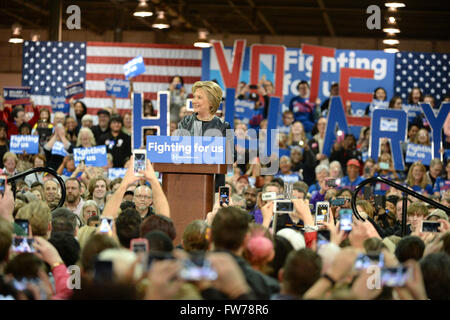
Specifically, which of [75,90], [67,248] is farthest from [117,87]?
[67,248]

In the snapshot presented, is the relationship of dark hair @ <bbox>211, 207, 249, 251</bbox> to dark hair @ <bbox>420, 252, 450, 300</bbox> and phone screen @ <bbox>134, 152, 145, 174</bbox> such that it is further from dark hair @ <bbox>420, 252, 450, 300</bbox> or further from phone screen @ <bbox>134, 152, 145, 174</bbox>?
phone screen @ <bbox>134, 152, 145, 174</bbox>

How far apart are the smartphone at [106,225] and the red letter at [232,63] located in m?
9.45

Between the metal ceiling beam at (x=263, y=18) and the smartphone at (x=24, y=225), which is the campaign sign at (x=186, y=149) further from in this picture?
the metal ceiling beam at (x=263, y=18)

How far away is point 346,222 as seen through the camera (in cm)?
433

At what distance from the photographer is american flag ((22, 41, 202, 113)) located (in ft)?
47.1

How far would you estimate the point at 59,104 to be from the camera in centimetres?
1266

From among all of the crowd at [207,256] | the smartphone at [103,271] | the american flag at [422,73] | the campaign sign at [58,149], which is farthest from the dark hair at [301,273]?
the american flag at [422,73]

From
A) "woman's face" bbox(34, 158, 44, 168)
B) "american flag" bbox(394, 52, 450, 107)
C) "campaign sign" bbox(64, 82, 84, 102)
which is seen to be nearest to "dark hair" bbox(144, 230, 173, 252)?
"woman's face" bbox(34, 158, 44, 168)

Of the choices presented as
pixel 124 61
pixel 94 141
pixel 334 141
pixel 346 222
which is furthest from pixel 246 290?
pixel 124 61

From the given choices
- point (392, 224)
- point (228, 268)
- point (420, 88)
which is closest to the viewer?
point (228, 268)

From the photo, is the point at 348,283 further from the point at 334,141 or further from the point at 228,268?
the point at 334,141

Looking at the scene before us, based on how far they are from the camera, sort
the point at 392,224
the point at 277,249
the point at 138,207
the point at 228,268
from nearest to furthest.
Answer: the point at 228,268 < the point at 277,249 < the point at 138,207 < the point at 392,224

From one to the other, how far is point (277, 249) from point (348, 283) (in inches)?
22.6

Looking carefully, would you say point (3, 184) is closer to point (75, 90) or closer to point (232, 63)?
point (75, 90)
